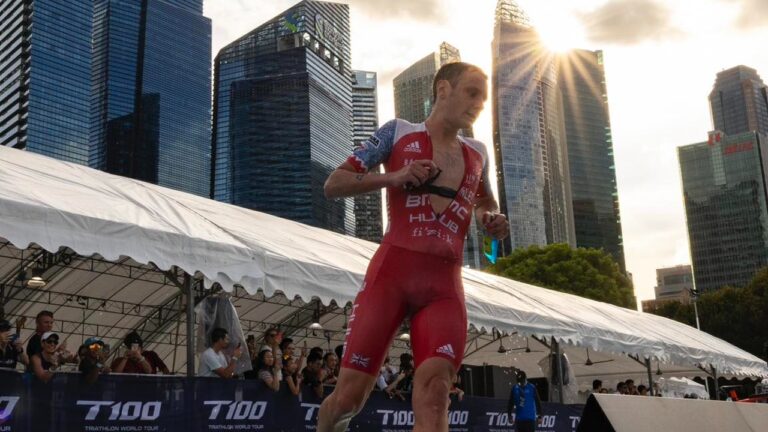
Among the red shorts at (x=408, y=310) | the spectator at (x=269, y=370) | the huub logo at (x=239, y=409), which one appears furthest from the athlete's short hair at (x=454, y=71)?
the spectator at (x=269, y=370)

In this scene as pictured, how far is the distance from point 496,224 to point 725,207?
174404 mm

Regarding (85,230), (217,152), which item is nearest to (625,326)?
(85,230)

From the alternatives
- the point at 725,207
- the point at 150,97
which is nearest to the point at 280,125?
the point at 150,97

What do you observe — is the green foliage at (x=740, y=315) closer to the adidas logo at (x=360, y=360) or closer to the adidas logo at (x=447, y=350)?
the adidas logo at (x=447, y=350)

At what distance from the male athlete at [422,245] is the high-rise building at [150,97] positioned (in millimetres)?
149135

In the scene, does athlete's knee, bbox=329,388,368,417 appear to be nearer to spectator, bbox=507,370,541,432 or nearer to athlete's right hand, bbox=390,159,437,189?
athlete's right hand, bbox=390,159,437,189

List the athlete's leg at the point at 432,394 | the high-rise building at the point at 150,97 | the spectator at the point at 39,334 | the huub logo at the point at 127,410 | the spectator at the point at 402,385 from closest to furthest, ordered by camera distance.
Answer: the athlete's leg at the point at 432,394 → the huub logo at the point at 127,410 → the spectator at the point at 39,334 → the spectator at the point at 402,385 → the high-rise building at the point at 150,97

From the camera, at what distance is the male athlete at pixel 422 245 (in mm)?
Answer: 3162

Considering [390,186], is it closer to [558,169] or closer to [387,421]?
[387,421]

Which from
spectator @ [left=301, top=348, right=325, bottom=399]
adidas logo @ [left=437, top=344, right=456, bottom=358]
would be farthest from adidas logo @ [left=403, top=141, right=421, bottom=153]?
spectator @ [left=301, top=348, right=325, bottom=399]

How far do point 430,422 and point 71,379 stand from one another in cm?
564

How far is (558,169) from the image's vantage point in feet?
545

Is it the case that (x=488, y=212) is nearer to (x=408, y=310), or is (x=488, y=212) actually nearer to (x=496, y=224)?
(x=496, y=224)

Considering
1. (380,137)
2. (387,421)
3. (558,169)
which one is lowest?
(387,421)
